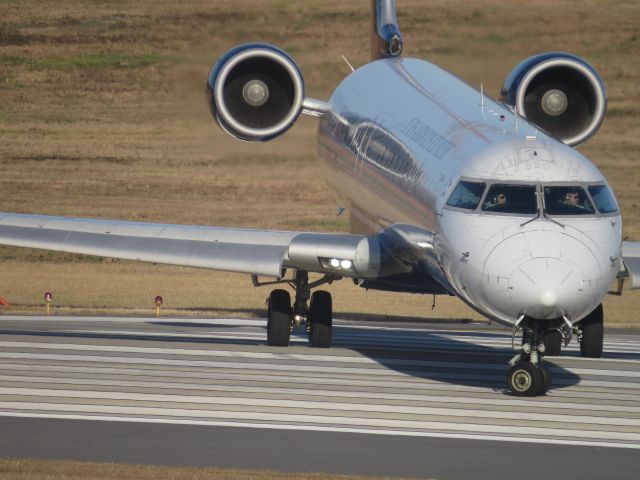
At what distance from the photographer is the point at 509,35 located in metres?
55.9

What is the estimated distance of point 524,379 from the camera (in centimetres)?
1980

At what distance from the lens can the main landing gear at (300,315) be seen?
25391 mm

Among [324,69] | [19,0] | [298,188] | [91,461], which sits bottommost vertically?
[91,461]

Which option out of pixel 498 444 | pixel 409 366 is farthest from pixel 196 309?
pixel 498 444

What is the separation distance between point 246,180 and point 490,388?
3597 cm

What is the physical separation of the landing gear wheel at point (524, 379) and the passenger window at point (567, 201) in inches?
80.1

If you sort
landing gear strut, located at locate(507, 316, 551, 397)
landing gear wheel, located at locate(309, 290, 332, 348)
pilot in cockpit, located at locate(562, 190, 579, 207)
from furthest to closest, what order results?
landing gear wheel, located at locate(309, 290, 332, 348)
landing gear strut, located at locate(507, 316, 551, 397)
pilot in cockpit, located at locate(562, 190, 579, 207)

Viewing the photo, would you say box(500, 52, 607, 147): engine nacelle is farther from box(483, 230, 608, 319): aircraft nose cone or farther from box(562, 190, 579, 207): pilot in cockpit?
box(483, 230, 608, 319): aircraft nose cone

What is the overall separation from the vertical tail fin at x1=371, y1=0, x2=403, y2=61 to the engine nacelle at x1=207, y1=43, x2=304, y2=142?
2495 millimetres

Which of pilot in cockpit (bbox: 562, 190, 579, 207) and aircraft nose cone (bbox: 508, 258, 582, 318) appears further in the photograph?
pilot in cockpit (bbox: 562, 190, 579, 207)

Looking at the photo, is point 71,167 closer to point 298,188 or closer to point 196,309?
point 298,188

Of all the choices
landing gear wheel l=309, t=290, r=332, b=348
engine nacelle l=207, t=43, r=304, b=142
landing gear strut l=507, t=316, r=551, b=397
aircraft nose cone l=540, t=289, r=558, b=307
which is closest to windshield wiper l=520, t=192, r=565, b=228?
aircraft nose cone l=540, t=289, r=558, b=307

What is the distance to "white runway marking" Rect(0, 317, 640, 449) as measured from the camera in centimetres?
1822

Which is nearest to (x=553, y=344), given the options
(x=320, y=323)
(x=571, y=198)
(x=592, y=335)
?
(x=592, y=335)
